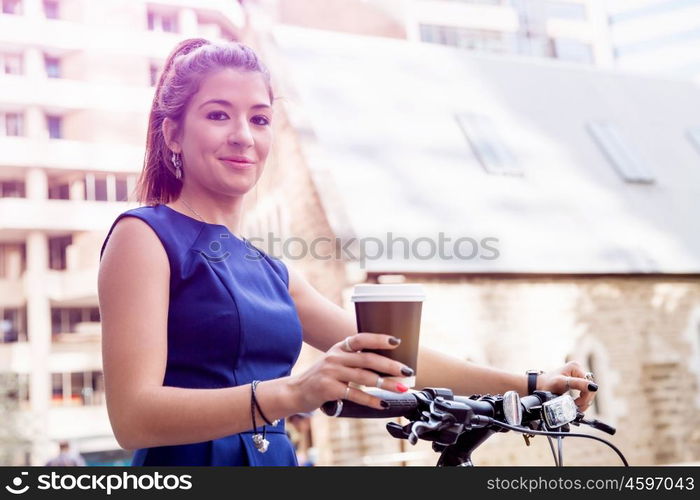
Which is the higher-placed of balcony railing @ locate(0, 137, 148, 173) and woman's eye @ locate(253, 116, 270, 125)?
balcony railing @ locate(0, 137, 148, 173)

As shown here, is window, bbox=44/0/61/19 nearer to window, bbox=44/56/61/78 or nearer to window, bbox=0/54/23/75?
window, bbox=44/56/61/78

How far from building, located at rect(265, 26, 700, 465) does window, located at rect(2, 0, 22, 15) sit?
1677cm

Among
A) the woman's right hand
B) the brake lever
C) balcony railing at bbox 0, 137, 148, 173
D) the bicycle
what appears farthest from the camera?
balcony railing at bbox 0, 137, 148, 173

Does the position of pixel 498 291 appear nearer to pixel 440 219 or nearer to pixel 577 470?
pixel 440 219

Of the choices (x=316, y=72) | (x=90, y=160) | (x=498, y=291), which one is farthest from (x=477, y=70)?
(x=90, y=160)

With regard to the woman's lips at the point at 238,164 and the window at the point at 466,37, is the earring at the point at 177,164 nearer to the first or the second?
the woman's lips at the point at 238,164

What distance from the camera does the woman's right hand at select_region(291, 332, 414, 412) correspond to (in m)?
1.18

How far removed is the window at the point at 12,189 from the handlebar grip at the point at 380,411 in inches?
1141

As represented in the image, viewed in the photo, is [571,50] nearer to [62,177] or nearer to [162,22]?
[162,22]

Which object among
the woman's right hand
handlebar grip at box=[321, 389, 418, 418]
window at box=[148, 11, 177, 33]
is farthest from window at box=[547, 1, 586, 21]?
the woman's right hand

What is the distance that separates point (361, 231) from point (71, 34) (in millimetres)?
19895

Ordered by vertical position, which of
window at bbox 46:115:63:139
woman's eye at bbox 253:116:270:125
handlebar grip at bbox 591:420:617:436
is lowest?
handlebar grip at bbox 591:420:617:436

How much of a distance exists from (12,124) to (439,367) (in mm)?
29500

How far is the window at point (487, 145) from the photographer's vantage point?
53.0 feet
